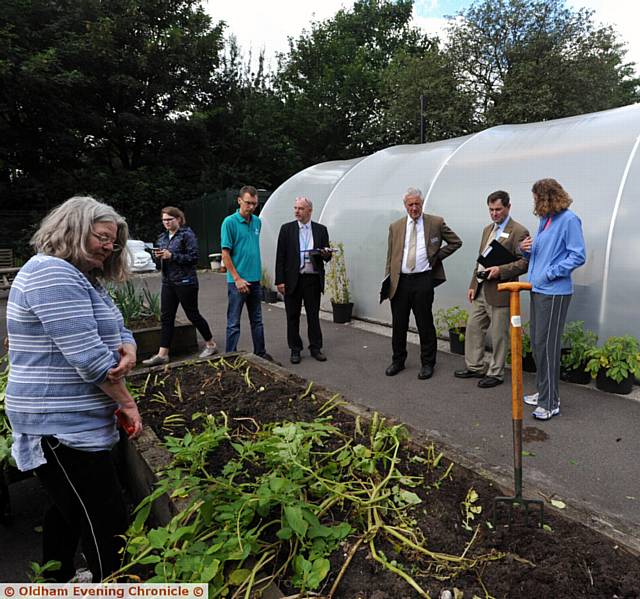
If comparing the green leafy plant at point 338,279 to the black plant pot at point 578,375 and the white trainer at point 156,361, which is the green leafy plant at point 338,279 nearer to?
the white trainer at point 156,361

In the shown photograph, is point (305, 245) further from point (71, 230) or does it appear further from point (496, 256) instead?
point (71, 230)

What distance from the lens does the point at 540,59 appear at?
53.8ft

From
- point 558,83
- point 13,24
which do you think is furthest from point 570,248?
point 13,24

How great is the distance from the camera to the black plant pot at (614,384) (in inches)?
169

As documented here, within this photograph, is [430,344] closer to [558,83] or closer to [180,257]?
[180,257]

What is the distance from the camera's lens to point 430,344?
16.5 feet

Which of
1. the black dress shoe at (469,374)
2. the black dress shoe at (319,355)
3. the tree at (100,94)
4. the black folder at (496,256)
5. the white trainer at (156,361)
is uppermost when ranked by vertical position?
the tree at (100,94)

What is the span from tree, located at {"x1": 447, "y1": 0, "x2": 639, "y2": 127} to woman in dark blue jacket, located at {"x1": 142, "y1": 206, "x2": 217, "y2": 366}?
14.6 metres

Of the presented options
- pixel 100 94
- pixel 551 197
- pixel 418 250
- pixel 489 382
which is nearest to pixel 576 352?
pixel 489 382

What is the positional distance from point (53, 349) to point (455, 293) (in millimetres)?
5243

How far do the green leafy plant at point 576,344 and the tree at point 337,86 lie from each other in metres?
19.5

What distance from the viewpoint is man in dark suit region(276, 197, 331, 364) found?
5.41 metres

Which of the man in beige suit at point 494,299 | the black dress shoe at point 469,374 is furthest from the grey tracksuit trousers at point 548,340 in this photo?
the black dress shoe at point 469,374

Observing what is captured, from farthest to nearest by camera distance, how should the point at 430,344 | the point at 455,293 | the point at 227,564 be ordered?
the point at 455,293 < the point at 430,344 < the point at 227,564
